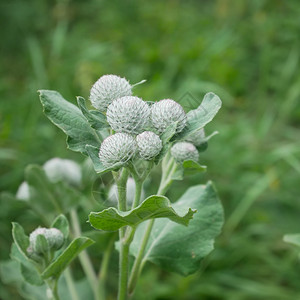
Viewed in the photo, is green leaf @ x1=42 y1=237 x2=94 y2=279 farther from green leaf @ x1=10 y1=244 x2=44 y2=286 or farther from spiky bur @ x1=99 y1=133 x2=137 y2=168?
spiky bur @ x1=99 y1=133 x2=137 y2=168

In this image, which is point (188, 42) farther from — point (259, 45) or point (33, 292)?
point (33, 292)

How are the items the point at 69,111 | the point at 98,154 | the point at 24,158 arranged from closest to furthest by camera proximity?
the point at 98,154 → the point at 69,111 → the point at 24,158

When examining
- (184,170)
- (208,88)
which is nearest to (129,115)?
(184,170)

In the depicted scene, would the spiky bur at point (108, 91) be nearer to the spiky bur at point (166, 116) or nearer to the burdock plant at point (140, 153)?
the burdock plant at point (140, 153)

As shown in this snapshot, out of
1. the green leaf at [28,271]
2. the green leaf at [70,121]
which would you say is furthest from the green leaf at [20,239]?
the green leaf at [70,121]

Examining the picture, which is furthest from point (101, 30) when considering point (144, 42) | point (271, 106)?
point (271, 106)

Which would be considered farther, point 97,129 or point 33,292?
point 33,292
